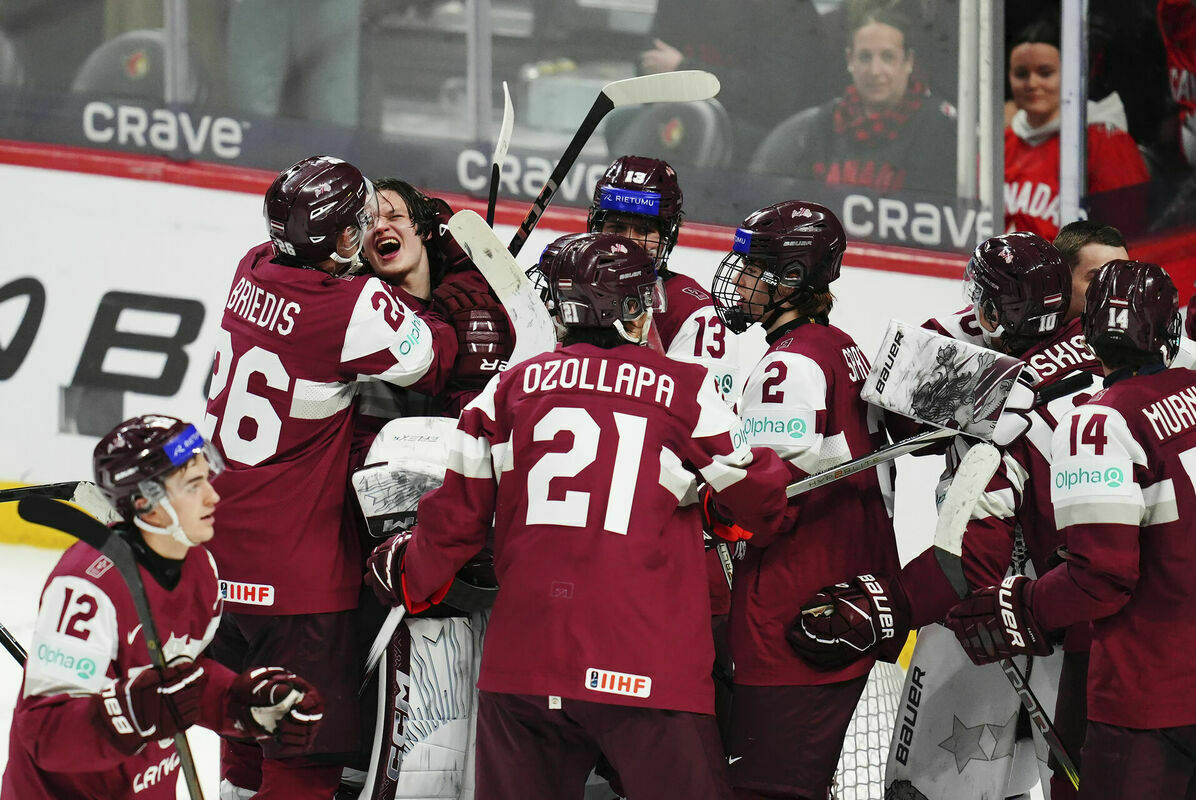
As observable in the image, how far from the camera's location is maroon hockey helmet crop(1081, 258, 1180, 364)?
8.54ft

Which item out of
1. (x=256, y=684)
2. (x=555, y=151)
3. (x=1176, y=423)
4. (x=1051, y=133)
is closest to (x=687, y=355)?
(x=1176, y=423)

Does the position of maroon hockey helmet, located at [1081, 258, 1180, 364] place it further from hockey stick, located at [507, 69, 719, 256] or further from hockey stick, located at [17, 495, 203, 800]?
hockey stick, located at [17, 495, 203, 800]

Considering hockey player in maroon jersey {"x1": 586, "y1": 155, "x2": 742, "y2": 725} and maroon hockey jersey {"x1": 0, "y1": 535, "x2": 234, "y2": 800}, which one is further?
hockey player in maroon jersey {"x1": 586, "y1": 155, "x2": 742, "y2": 725}

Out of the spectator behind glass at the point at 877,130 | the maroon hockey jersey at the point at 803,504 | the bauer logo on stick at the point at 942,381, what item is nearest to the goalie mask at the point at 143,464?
the maroon hockey jersey at the point at 803,504

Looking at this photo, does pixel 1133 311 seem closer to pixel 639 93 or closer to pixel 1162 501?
pixel 1162 501

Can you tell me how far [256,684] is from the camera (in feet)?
7.37

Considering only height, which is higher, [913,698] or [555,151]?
[555,151]

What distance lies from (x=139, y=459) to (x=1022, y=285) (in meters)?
1.64

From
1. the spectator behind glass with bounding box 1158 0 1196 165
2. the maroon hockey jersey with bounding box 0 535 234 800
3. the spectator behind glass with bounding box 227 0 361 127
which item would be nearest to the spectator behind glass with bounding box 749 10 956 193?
the spectator behind glass with bounding box 1158 0 1196 165

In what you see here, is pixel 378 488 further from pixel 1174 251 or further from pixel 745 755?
pixel 1174 251

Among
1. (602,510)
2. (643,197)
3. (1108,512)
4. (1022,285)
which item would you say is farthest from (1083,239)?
(602,510)

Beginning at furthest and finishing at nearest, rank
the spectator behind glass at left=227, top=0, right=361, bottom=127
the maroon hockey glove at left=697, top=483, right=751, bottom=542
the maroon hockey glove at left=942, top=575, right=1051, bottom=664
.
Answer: the spectator behind glass at left=227, top=0, right=361, bottom=127, the maroon hockey glove at left=942, top=575, right=1051, bottom=664, the maroon hockey glove at left=697, top=483, right=751, bottom=542

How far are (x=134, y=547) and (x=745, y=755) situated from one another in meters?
1.23

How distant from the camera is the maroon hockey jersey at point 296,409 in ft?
9.70
